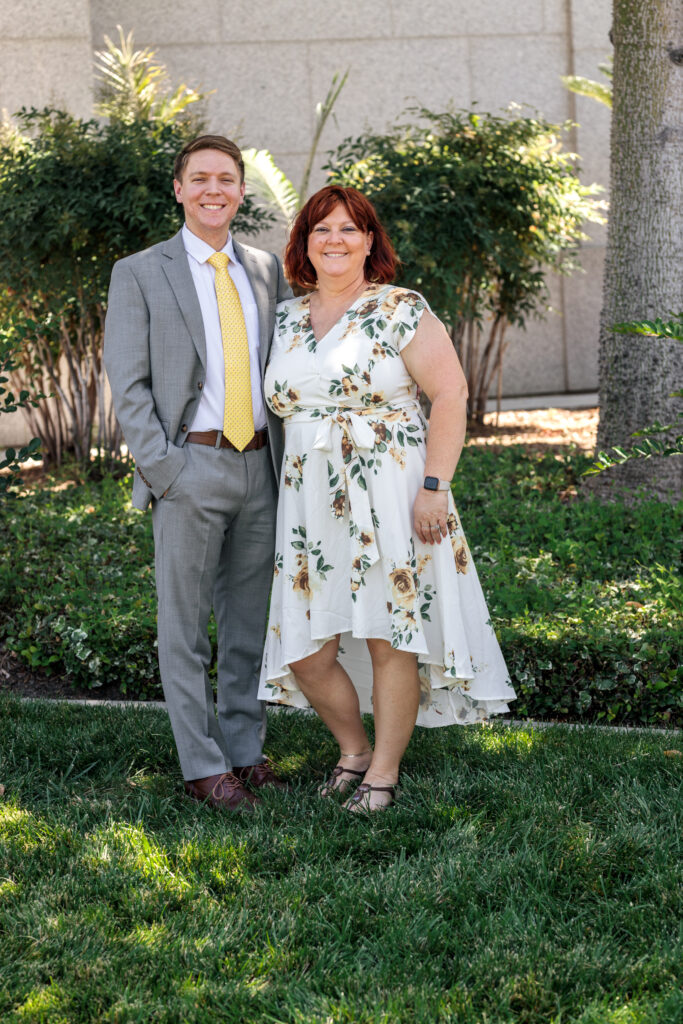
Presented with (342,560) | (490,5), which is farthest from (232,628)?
(490,5)

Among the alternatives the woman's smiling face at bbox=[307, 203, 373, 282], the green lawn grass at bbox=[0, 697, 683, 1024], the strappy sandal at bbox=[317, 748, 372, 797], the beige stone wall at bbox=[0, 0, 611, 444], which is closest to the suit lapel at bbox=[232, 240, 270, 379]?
the woman's smiling face at bbox=[307, 203, 373, 282]

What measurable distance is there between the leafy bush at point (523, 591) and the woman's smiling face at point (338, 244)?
1.82 m

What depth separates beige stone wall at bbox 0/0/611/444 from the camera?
441 inches

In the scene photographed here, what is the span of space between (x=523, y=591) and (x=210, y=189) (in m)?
2.43

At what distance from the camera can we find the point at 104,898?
9.34 feet

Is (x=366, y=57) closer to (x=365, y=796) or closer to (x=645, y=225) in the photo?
(x=645, y=225)

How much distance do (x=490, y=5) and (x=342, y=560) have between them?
10.1 metres

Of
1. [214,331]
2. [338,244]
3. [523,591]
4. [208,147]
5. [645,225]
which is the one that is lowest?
[523,591]

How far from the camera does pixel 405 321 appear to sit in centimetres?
329

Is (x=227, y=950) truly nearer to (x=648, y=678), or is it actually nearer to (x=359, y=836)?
(x=359, y=836)

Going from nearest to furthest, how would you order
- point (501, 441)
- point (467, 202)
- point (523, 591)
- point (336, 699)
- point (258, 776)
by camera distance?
1. point (336, 699)
2. point (258, 776)
3. point (523, 591)
4. point (467, 202)
5. point (501, 441)

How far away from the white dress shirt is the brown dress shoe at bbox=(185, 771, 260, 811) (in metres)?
1.15

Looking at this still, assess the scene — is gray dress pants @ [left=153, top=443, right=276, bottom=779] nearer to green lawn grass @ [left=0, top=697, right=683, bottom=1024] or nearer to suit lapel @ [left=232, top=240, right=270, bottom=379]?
green lawn grass @ [left=0, top=697, right=683, bottom=1024]

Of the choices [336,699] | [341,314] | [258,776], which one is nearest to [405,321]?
[341,314]
